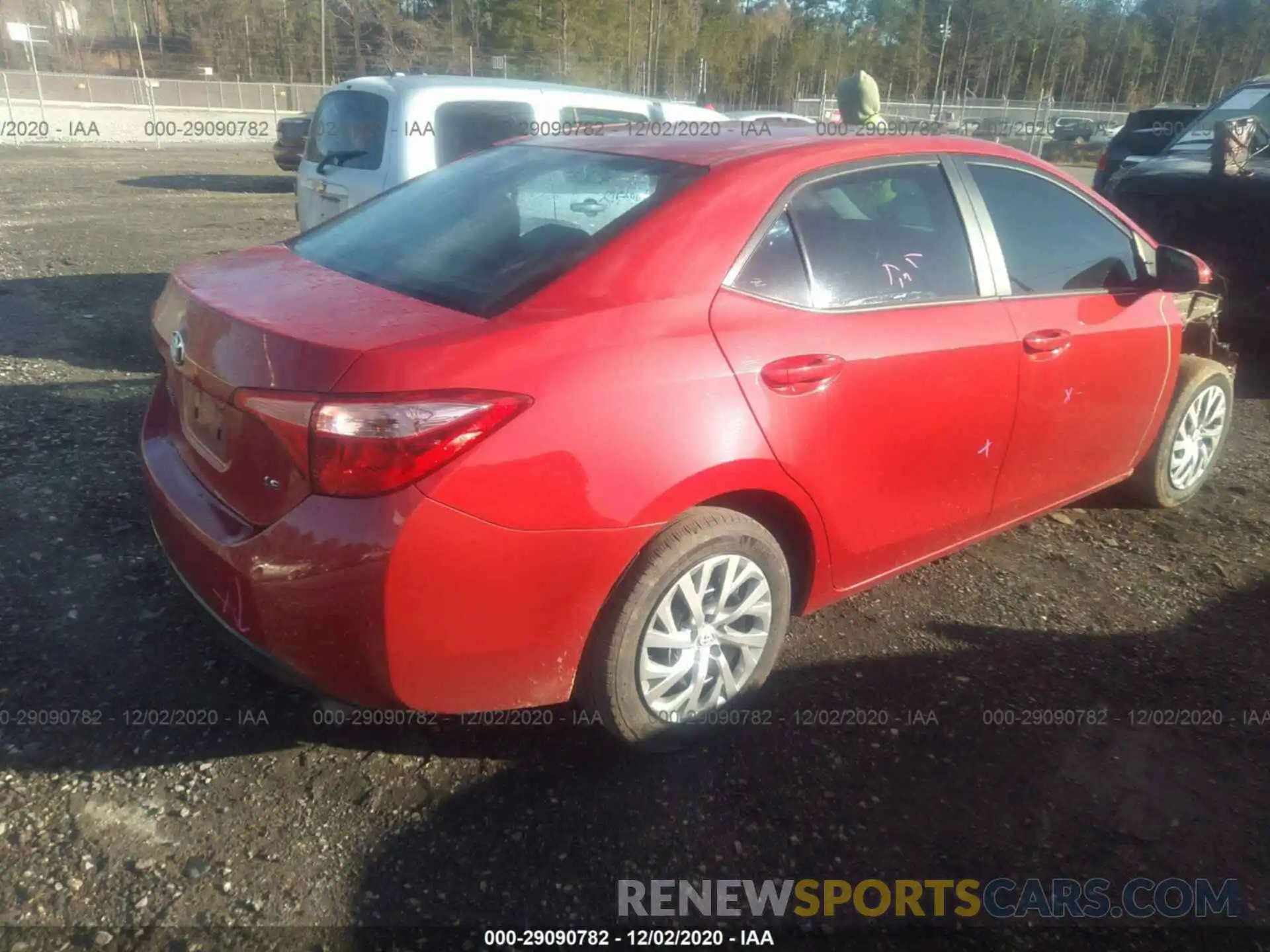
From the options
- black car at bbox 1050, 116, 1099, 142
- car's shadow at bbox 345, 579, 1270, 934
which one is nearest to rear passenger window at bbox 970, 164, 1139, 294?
car's shadow at bbox 345, 579, 1270, 934

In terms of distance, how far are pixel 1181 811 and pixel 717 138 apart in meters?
2.35

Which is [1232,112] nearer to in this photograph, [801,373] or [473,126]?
[473,126]

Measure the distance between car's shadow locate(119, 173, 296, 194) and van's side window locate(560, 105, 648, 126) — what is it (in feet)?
35.9

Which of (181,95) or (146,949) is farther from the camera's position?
(181,95)

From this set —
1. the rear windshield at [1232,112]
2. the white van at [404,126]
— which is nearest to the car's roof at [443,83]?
the white van at [404,126]

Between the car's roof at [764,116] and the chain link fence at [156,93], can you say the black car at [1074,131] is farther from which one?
the chain link fence at [156,93]

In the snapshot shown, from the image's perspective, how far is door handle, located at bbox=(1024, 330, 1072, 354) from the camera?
3213 mm

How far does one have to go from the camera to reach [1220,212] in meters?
6.31

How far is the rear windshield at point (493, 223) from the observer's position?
2.48 m

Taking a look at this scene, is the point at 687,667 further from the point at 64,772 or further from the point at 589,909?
the point at 64,772

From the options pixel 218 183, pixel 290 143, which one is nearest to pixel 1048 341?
pixel 290 143

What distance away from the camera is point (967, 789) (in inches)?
→ 102

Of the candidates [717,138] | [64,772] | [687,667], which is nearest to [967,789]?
[687,667]

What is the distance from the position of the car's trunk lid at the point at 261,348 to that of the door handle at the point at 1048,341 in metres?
1.93
